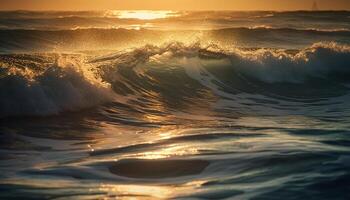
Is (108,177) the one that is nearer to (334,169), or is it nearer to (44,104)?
(334,169)

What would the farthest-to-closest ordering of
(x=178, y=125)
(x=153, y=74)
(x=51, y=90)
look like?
(x=153, y=74) < (x=51, y=90) < (x=178, y=125)

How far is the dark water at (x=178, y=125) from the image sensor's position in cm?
671

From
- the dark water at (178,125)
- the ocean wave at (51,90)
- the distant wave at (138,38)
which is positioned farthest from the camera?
the distant wave at (138,38)

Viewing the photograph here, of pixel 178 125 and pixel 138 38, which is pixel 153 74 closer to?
pixel 178 125

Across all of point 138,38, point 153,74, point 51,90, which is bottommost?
point 51,90

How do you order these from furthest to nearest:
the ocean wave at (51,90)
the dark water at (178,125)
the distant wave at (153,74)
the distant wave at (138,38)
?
the distant wave at (138,38)
the distant wave at (153,74)
the ocean wave at (51,90)
the dark water at (178,125)

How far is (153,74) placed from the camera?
17172 mm

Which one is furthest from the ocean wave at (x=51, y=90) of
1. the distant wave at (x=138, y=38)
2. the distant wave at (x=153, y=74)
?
the distant wave at (x=138, y=38)

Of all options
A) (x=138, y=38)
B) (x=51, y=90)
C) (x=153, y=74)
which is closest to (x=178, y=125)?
(x=51, y=90)

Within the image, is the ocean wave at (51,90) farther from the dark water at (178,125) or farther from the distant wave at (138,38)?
the distant wave at (138,38)

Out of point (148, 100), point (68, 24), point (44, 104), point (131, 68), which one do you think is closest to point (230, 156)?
point (44, 104)

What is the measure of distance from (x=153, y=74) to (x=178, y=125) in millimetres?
5812

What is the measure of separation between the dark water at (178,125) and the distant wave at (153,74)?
0.11ft

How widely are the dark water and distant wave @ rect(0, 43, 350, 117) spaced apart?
33 millimetres
